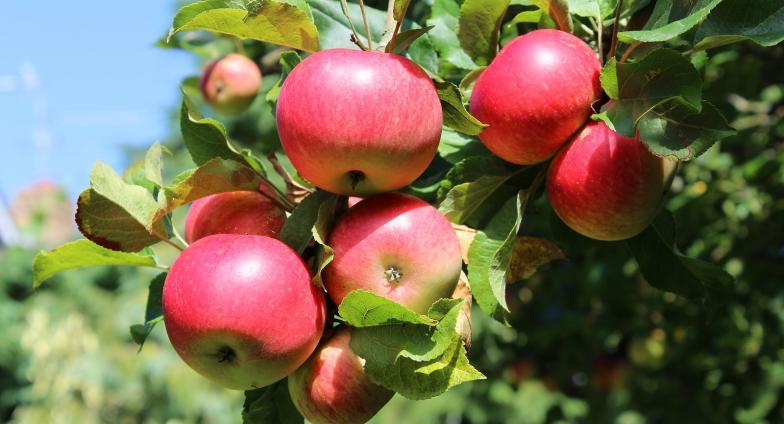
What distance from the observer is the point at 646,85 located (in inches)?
36.8

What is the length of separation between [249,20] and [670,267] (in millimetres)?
714

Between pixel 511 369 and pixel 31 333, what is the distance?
454 cm

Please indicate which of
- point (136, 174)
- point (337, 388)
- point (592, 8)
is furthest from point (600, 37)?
point (136, 174)

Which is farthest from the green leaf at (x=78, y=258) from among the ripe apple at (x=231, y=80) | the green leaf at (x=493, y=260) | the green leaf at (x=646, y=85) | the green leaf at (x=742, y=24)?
the ripe apple at (x=231, y=80)

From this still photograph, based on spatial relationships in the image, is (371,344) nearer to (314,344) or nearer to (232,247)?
(314,344)

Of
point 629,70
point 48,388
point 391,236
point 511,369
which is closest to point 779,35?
point 629,70

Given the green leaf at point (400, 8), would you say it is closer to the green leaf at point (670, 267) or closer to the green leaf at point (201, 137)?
the green leaf at point (201, 137)

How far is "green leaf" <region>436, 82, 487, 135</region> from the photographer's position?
3.11 feet

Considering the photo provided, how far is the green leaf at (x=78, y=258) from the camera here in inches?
43.0

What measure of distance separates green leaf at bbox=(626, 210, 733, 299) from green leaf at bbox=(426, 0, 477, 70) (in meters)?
0.38

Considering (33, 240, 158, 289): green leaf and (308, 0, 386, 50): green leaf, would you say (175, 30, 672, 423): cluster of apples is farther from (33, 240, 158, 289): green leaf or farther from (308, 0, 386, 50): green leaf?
(308, 0, 386, 50): green leaf

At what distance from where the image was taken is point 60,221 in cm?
1738

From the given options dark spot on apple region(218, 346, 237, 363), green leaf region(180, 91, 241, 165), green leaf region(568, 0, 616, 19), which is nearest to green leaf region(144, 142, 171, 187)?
green leaf region(180, 91, 241, 165)

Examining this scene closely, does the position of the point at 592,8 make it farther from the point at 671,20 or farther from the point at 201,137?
the point at 201,137
